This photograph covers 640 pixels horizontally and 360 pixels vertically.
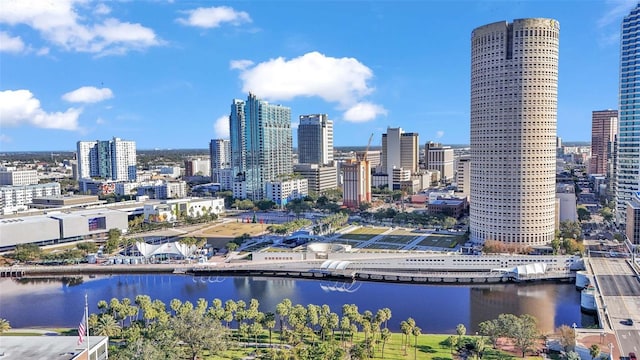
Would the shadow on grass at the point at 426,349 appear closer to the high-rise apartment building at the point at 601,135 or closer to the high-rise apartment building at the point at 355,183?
the high-rise apartment building at the point at 355,183

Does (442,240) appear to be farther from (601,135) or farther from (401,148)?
(601,135)

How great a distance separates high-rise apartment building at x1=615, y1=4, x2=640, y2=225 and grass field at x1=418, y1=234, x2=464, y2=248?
22.4 meters

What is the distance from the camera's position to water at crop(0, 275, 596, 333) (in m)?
38.2

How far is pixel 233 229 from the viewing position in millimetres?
77312

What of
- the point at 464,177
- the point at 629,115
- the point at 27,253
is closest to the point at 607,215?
the point at 629,115

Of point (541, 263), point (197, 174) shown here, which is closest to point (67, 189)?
point (197, 174)

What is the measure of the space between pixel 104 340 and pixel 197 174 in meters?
138

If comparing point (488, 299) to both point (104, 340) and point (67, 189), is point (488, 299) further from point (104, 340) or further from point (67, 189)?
point (67, 189)

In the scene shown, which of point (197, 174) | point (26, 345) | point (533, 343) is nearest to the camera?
point (26, 345)

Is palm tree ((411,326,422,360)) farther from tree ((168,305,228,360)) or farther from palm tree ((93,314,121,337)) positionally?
palm tree ((93,314,121,337))

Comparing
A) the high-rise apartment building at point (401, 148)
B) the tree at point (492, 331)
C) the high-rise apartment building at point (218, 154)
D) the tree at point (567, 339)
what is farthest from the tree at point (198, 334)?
the high-rise apartment building at point (218, 154)

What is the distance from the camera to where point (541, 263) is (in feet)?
160

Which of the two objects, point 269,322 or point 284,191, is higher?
point 284,191

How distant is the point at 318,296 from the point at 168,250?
72.7ft
